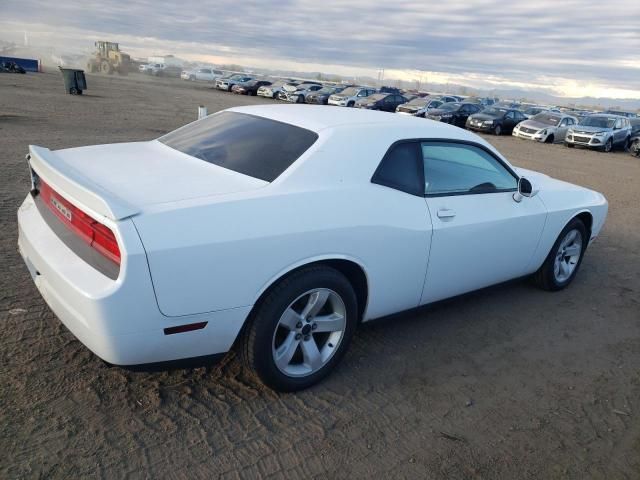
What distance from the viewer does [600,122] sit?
22.2 meters

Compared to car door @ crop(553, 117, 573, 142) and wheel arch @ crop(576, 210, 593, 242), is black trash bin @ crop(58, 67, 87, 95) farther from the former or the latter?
wheel arch @ crop(576, 210, 593, 242)

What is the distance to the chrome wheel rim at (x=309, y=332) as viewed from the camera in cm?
285

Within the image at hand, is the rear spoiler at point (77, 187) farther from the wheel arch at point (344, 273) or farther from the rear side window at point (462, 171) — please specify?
the rear side window at point (462, 171)

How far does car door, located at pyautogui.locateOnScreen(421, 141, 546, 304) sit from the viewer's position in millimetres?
3439

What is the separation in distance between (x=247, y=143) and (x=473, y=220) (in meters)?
1.64

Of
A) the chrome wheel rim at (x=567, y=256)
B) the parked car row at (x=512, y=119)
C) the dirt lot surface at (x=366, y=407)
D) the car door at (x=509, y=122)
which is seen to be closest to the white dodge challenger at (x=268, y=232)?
the dirt lot surface at (x=366, y=407)

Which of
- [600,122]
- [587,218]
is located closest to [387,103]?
[600,122]

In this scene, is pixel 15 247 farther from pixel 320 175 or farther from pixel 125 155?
pixel 320 175

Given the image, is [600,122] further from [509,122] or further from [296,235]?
[296,235]

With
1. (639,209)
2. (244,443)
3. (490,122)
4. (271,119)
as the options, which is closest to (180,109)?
(490,122)

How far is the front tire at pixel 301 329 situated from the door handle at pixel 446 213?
2.83 feet

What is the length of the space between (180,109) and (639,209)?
17.3m

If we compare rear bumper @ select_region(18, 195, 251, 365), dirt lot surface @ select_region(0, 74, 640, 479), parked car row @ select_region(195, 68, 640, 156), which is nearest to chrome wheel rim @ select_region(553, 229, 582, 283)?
dirt lot surface @ select_region(0, 74, 640, 479)

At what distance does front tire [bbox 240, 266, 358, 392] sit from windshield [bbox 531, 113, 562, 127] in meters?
23.1
